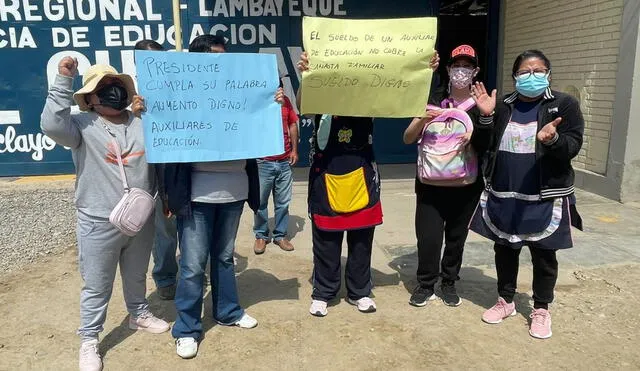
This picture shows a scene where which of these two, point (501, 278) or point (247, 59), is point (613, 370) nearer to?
point (501, 278)

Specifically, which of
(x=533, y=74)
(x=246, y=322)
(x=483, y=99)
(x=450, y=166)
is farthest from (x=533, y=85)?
(x=246, y=322)

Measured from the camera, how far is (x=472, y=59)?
3.17 meters

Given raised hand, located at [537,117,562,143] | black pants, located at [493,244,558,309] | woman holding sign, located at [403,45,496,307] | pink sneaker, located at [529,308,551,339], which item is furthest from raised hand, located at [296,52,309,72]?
pink sneaker, located at [529,308,551,339]

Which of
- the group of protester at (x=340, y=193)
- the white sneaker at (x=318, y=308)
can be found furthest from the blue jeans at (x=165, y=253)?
the white sneaker at (x=318, y=308)

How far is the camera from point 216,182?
116 inches

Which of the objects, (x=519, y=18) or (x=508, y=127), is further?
(x=519, y=18)

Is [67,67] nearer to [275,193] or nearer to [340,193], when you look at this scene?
[340,193]

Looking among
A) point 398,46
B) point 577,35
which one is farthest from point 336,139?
point 577,35

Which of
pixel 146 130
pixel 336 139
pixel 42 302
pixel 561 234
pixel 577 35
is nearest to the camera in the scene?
pixel 146 130

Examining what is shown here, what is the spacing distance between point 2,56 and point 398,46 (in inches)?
278

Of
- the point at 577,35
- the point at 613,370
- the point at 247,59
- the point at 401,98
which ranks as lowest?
the point at 613,370

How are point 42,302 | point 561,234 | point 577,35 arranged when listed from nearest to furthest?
point 561,234 → point 42,302 → point 577,35

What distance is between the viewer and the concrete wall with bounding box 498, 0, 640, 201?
592cm

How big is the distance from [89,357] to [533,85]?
2941mm
